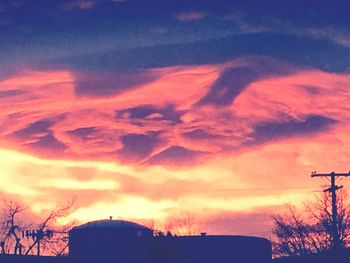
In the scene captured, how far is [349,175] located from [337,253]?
548 centimetres

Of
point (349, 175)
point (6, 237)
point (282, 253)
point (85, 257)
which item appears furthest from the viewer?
point (282, 253)

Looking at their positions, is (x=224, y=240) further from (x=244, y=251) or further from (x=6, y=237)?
(x=6, y=237)

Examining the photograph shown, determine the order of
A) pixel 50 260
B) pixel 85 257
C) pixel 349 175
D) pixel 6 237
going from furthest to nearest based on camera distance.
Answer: pixel 6 237
pixel 85 257
pixel 50 260
pixel 349 175

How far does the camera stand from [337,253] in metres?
53.9

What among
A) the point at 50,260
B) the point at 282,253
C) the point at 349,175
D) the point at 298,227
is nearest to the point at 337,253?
the point at 349,175

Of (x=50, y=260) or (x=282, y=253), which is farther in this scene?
(x=282, y=253)

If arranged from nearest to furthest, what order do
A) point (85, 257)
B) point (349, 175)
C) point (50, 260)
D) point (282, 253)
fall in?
point (349, 175) → point (50, 260) → point (85, 257) → point (282, 253)

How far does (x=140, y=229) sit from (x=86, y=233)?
15.4 ft

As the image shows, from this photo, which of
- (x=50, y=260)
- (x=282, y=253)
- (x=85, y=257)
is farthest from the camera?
(x=282, y=253)

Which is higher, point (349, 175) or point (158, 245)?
point (349, 175)

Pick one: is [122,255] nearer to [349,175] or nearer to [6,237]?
[6,237]

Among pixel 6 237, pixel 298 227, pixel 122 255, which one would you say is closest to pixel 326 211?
pixel 298 227

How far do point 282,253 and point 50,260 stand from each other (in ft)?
103

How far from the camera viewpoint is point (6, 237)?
6988 cm
